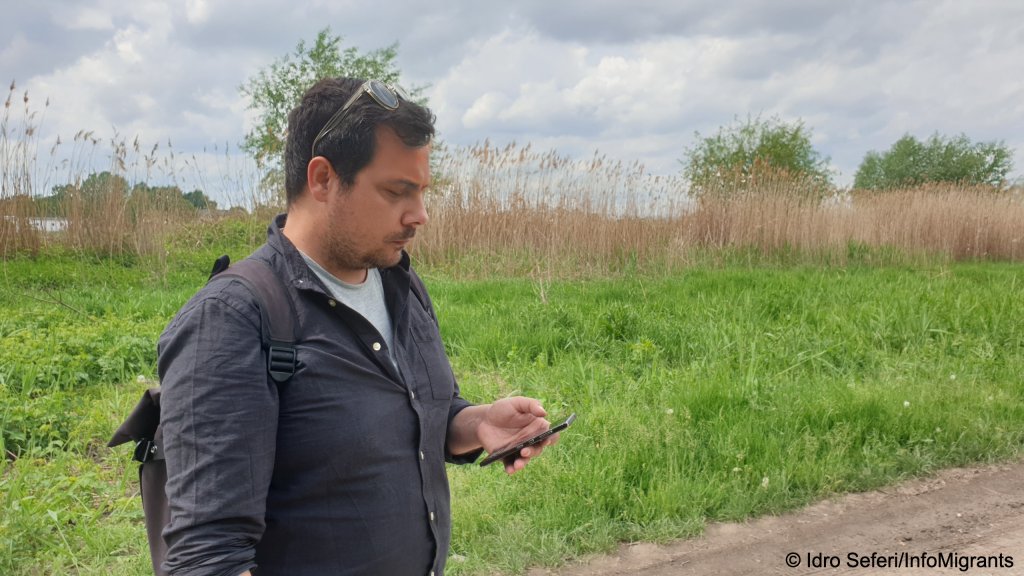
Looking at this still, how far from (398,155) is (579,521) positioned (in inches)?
95.0

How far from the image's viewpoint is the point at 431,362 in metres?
1.78

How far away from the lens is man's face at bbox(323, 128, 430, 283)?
61.6 inches

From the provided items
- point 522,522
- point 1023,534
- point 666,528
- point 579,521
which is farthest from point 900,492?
point 522,522

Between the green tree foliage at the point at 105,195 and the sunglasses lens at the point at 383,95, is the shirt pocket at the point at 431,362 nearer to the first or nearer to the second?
the sunglasses lens at the point at 383,95

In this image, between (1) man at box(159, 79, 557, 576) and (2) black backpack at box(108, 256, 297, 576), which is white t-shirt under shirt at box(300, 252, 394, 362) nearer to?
(1) man at box(159, 79, 557, 576)

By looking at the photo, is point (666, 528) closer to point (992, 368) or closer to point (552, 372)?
point (552, 372)

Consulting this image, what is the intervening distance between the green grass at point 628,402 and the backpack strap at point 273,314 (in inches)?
80.0

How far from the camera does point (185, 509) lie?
4.09 feet

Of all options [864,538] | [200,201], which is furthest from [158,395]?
[200,201]

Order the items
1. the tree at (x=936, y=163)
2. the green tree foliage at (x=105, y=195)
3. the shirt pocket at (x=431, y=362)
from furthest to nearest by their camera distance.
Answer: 1. the tree at (x=936, y=163)
2. the green tree foliage at (x=105, y=195)
3. the shirt pocket at (x=431, y=362)

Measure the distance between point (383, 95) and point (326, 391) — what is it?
2.08 feet

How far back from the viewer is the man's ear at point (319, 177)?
154 cm

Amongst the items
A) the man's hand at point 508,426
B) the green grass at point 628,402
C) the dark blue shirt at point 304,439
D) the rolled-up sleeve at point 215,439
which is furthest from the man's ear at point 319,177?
the green grass at point 628,402

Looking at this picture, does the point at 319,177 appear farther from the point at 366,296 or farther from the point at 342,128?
the point at 366,296
